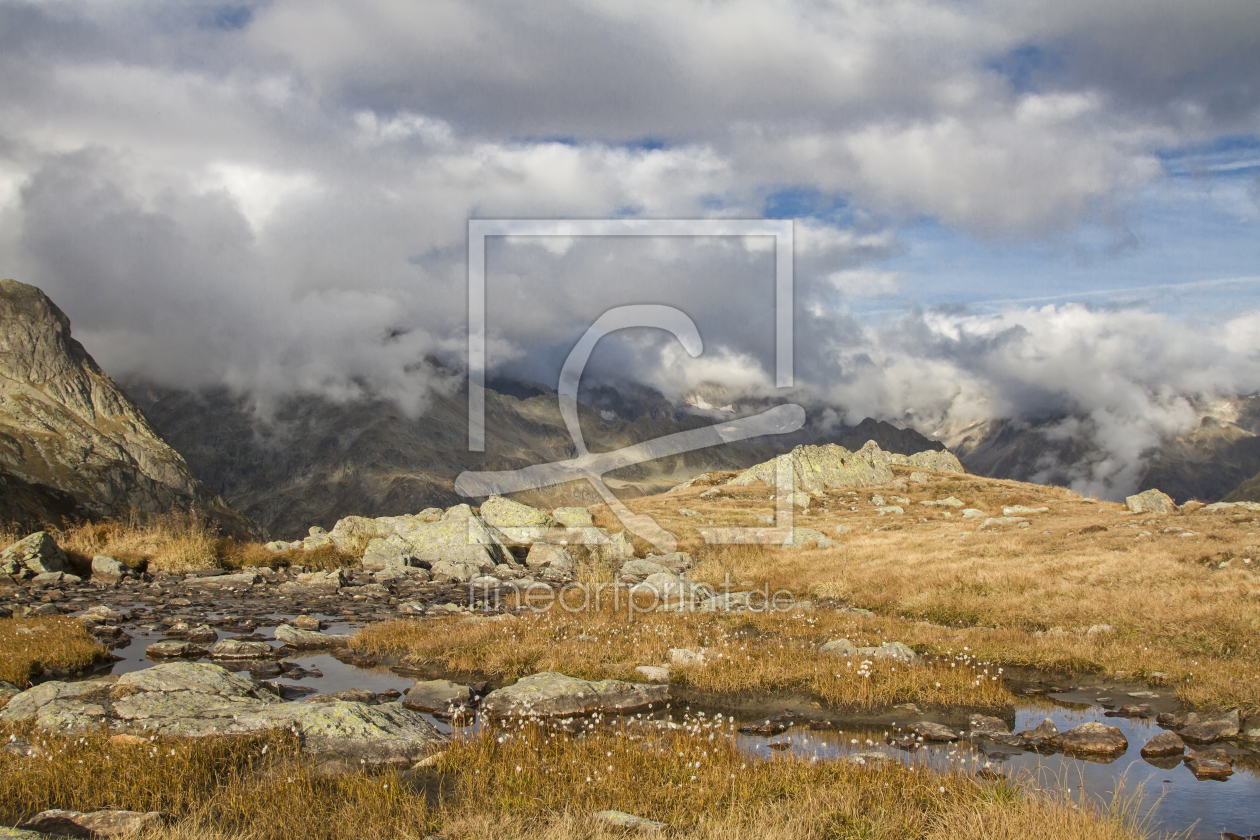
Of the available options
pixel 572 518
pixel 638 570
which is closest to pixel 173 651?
pixel 638 570

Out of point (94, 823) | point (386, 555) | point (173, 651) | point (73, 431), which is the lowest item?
point (386, 555)

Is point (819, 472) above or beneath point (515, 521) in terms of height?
above

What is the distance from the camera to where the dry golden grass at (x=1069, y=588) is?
64.3ft

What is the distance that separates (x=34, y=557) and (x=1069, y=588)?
141 feet

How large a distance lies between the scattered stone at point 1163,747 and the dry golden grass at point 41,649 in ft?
73.6

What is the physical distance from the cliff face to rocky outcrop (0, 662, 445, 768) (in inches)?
5081

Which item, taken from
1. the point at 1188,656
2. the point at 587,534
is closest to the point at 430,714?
the point at 1188,656

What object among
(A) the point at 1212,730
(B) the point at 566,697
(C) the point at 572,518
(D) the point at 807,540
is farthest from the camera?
(C) the point at 572,518

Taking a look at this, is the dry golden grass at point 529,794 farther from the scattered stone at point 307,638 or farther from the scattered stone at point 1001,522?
the scattered stone at point 1001,522

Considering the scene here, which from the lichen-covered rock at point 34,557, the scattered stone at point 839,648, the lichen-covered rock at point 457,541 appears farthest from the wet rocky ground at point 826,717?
the lichen-covered rock at point 457,541

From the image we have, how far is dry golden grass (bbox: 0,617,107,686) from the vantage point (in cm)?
1695

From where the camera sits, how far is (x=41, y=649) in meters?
18.4

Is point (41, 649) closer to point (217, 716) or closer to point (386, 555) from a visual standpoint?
point (217, 716)

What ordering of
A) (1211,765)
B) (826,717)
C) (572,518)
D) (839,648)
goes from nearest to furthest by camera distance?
(1211,765) < (826,717) < (839,648) < (572,518)
